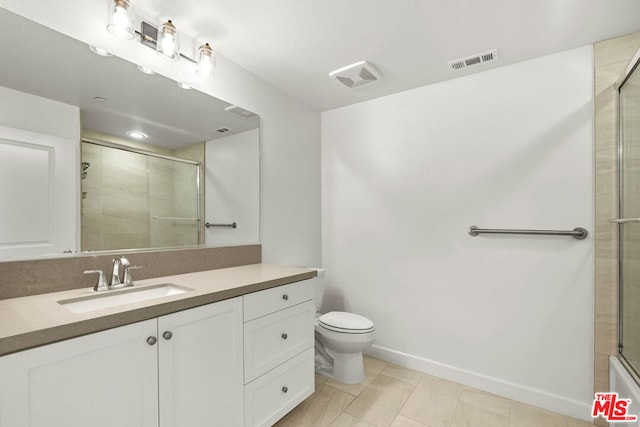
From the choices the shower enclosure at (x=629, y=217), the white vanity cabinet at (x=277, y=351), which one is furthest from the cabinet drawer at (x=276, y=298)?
the shower enclosure at (x=629, y=217)

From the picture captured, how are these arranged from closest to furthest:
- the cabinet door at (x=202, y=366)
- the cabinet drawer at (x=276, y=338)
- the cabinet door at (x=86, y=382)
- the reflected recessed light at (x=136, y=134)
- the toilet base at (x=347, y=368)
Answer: the cabinet door at (x=86, y=382) → the cabinet door at (x=202, y=366) → the cabinet drawer at (x=276, y=338) → the reflected recessed light at (x=136, y=134) → the toilet base at (x=347, y=368)

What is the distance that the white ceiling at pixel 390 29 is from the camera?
55.2 inches

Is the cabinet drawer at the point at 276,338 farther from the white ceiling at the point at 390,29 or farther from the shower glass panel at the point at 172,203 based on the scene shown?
the white ceiling at the point at 390,29

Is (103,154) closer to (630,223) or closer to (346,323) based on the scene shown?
(346,323)

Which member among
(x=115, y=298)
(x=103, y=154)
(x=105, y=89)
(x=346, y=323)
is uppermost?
(x=105, y=89)

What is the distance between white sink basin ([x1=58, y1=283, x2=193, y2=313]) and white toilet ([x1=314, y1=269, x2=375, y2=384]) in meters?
1.11

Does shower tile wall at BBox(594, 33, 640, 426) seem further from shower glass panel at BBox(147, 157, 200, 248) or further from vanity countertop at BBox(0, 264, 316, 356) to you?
shower glass panel at BBox(147, 157, 200, 248)

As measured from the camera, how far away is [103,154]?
138cm

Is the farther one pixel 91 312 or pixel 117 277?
pixel 117 277

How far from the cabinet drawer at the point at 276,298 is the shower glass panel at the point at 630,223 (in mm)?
1636

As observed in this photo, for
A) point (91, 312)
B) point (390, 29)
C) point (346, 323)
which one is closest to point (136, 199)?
point (91, 312)

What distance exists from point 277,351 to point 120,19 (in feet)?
5.57

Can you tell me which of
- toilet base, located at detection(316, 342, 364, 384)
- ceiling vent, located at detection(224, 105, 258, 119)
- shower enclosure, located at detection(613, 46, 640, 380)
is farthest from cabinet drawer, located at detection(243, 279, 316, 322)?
shower enclosure, located at detection(613, 46, 640, 380)

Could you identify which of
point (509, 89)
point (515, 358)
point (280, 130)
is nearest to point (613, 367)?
point (515, 358)
